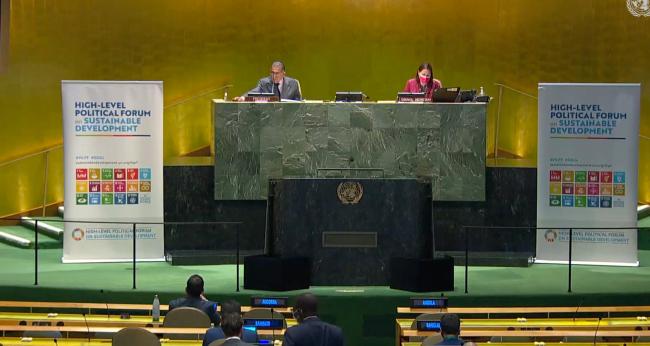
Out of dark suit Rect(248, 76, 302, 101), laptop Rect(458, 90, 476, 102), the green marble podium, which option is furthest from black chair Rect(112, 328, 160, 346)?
laptop Rect(458, 90, 476, 102)

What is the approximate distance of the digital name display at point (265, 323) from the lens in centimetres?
1079

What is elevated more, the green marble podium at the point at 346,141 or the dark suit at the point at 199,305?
the green marble podium at the point at 346,141

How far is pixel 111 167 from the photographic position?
51.6 ft

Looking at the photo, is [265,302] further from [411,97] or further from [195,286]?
[411,97]

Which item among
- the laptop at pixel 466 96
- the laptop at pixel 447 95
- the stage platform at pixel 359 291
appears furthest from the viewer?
the laptop at pixel 466 96

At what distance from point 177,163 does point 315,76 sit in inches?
155

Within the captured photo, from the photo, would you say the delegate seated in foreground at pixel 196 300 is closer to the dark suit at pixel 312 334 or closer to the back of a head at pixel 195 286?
the back of a head at pixel 195 286

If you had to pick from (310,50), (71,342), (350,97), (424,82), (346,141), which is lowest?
(71,342)

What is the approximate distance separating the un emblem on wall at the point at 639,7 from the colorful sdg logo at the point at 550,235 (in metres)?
5.02

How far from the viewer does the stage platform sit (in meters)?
13.6

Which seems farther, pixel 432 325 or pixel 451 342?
pixel 432 325

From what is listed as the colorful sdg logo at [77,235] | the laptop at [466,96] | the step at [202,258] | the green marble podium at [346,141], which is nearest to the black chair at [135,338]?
the step at [202,258]

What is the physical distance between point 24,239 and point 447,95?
6.20 meters

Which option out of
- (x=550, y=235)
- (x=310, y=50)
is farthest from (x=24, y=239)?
(x=550, y=235)
